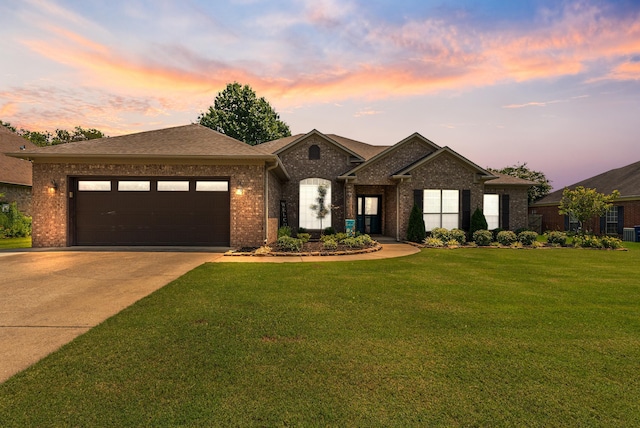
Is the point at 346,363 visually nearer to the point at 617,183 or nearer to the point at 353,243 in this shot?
the point at 353,243

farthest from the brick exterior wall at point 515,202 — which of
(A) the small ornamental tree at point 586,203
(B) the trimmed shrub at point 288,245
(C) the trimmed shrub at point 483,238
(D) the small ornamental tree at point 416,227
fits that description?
(B) the trimmed shrub at point 288,245

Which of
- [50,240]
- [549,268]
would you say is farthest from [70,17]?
[549,268]

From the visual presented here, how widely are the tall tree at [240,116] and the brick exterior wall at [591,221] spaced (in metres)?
31.4

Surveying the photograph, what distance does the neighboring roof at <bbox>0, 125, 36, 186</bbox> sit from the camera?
62.5ft

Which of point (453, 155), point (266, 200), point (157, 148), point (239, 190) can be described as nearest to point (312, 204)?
point (266, 200)

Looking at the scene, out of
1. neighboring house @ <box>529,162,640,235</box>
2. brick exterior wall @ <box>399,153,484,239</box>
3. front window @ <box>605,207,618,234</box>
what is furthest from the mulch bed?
front window @ <box>605,207,618,234</box>

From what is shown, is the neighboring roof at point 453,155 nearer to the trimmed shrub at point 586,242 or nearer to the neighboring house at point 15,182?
the trimmed shrub at point 586,242

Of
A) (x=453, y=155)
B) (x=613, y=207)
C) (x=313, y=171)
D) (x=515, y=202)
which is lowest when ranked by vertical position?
(x=613, y=207)

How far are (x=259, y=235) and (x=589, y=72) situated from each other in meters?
18.3

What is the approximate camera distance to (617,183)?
75.4 ft

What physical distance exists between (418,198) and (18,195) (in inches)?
1024

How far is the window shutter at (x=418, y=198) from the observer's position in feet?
53.6

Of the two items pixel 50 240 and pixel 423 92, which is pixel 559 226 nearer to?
pixel 423 92

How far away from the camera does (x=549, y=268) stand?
8750 millimetres
